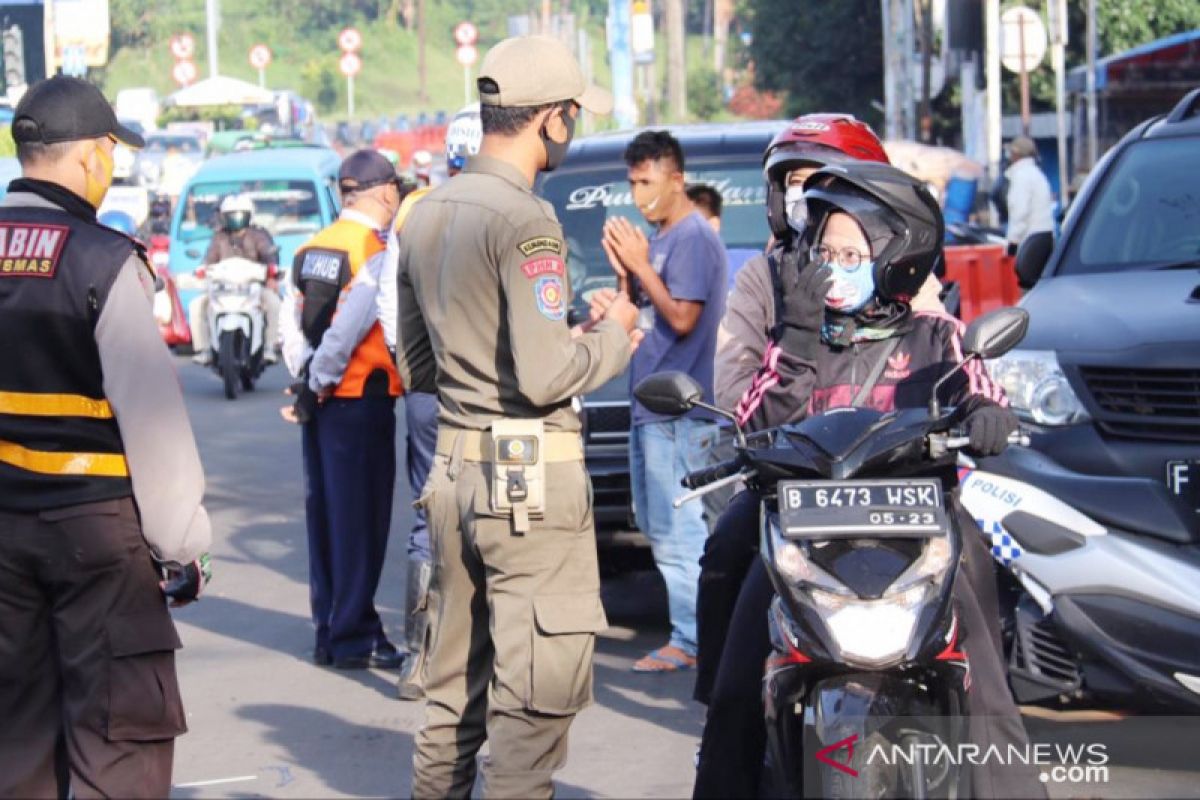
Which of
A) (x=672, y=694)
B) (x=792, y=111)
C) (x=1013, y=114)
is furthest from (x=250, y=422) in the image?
(x=792, y=111)

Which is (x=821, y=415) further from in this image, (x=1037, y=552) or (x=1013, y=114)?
(x=1013, y=114)

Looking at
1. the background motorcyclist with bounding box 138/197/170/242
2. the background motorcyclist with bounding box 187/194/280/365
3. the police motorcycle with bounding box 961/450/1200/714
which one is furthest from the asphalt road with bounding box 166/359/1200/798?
the background motorcyclist with bounding box 138/197/170/242

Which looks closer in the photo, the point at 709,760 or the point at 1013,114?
the point at 709,760

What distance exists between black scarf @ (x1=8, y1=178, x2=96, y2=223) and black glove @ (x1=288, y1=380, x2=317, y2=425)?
3.22 meters

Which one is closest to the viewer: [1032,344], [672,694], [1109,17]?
[1032,344]

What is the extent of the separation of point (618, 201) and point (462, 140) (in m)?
1.41

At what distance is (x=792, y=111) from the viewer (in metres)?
49.2

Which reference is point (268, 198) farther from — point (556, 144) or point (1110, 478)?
point (556, 144)

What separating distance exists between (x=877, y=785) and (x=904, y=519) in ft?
1.75

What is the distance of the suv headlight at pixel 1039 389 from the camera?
259 inches

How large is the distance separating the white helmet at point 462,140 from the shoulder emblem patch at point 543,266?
10.0 feet

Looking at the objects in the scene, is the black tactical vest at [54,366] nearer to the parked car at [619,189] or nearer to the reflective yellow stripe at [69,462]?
the reflective yellow stripe at [69,462]

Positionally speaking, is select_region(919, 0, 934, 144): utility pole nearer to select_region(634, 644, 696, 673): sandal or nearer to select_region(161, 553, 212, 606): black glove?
select_region(634, 644, 696, 673): sandal

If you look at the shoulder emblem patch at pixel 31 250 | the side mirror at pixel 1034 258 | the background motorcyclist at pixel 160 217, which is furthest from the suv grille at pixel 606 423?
the background motorcyclist at pixel 160 217
